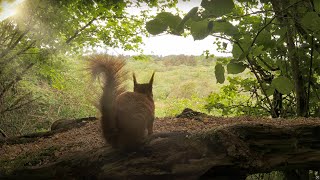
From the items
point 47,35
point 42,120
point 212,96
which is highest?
point 47,35

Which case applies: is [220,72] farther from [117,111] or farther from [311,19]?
[117,111]

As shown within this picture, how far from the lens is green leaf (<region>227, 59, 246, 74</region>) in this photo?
848mm

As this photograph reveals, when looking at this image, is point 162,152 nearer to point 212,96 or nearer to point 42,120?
point 212,96

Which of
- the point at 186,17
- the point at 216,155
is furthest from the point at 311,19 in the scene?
the point at 216,155

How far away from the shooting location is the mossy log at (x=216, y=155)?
1.89 m

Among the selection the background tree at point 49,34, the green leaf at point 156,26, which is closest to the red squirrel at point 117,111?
the background tree at point 49,34

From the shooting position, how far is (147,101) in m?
2.28

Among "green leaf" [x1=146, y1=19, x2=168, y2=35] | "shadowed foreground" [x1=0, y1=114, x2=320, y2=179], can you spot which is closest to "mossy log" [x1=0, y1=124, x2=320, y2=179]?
"shadowed foreground" [x1=0, y1=114, x2=320, y2=179]

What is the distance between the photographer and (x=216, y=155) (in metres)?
1.90

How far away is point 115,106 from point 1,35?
10.5 ft

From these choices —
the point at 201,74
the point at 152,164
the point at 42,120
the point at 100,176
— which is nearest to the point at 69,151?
the point at 100,176

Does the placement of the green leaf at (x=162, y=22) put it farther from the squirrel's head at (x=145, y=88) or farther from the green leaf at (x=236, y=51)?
the squirrel's head at (x=145, y=88)

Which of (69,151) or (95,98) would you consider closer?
(95,98)

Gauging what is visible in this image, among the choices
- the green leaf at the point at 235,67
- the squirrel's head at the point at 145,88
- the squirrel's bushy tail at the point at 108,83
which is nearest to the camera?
the green leaf at the point at 235,67
